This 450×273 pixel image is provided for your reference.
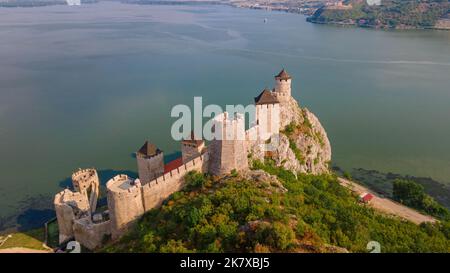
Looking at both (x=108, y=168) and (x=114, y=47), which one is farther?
(x=114, y=47)

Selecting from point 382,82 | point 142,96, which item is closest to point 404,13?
point 382,82

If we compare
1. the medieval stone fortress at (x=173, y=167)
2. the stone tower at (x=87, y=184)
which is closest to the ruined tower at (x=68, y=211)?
the medieval stone fortress at (x=173, y=167)

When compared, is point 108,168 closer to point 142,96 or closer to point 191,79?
point 142,96

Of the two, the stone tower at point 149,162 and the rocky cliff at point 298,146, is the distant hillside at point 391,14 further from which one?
the stone tower at point 149,162


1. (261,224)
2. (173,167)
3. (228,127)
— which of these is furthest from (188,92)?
(261,224)

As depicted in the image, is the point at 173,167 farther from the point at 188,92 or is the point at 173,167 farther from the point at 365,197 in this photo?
the point at 188,92

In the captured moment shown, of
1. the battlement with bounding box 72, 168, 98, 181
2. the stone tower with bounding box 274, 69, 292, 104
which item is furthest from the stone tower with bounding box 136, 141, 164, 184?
the stone tower with bounding box 274, 69, 292, 104
